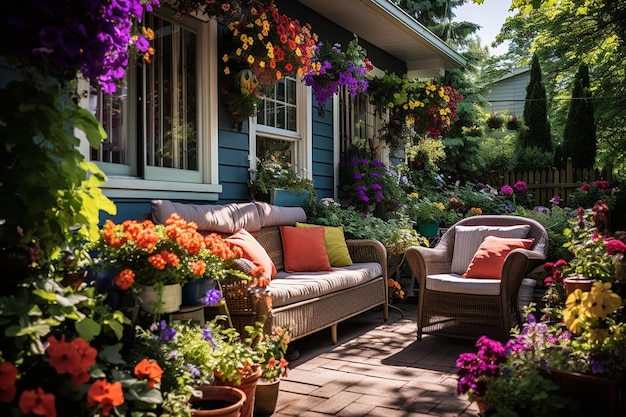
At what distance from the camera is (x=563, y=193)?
1016 centimetres

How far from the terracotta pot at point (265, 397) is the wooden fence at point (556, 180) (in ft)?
28.2

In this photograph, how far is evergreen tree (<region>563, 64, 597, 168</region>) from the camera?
11086mm

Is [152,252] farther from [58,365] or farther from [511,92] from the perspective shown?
[511,92]

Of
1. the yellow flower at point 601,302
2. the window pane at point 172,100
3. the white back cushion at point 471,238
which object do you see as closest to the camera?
the yellow flower at point 601,302

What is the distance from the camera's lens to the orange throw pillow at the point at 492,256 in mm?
Answer: 4262

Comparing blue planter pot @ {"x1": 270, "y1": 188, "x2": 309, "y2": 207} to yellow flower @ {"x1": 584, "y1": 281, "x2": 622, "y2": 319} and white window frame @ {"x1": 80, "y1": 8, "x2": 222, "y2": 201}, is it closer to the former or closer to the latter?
white window frame @ {"x1": 80, "y1": 8, "x2": 222, "y2": 201}

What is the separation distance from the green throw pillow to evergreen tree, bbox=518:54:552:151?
873 centimetres

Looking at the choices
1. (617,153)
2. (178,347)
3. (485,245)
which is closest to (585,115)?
(617,153)

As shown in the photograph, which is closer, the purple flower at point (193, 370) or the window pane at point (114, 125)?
the purple flower at point (193, 370)

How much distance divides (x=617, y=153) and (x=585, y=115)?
13.1ft

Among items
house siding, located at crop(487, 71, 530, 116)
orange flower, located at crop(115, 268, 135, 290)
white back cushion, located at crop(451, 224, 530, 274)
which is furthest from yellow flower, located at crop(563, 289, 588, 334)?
house siding, located at crop(487, 71, 530, 116)

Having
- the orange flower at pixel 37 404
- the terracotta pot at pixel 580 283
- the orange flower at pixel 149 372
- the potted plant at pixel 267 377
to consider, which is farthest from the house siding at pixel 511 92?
the orange flower at pixel 37 404

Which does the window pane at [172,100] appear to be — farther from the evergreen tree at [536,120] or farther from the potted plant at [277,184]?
the evergreen tree at [536,120]

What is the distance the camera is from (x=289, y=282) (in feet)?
12.6
